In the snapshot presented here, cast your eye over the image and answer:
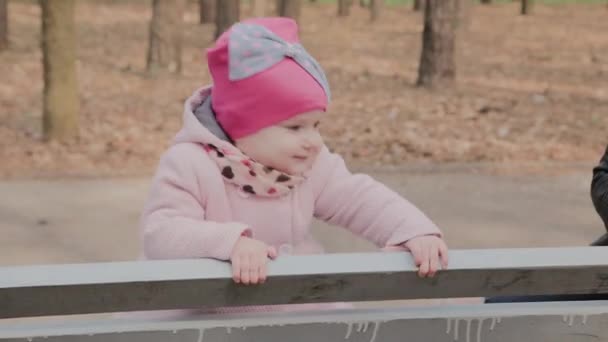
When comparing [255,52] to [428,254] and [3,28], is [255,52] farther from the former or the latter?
[3,28]

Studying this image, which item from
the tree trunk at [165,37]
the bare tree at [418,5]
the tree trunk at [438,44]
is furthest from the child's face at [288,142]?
the bare tree at [418,5]

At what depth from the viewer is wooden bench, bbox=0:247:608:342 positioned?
4.23ft

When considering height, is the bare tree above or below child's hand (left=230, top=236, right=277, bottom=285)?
below

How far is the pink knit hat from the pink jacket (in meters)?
0.10

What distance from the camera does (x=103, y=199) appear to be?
5691mm

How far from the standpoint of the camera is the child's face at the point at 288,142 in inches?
74.2

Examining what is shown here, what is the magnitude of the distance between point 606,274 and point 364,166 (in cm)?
518

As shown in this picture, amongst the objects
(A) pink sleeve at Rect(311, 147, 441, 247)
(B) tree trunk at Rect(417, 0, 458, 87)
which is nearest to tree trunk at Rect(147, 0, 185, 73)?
(B) tree trunk at Rect(417, 0, 458, 87)

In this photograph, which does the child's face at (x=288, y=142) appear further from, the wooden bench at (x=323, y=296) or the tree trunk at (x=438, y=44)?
the tree trunk at (x=438, y=44)

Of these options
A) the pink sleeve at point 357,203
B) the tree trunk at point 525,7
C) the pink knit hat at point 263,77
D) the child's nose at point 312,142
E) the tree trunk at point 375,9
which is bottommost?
the tree trunk at point 525,7

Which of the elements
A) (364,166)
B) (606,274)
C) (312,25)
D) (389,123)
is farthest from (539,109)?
(312,25)

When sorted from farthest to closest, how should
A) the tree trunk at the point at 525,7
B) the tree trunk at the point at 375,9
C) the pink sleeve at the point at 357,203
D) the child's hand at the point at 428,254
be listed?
1. the tree trunk at the point at 525,7
2. the tree trunk at the point at 375,9
3. the pink sleeve at the point at 357,203
4. the child's hand at the point at 428,254

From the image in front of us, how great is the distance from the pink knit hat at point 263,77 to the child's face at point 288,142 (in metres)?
0.02

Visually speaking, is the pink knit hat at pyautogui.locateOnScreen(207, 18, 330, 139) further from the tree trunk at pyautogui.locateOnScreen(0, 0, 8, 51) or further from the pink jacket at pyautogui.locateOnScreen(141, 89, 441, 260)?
the tree trunk at pyautogui.locateOnScreen(0, 0, 8, 51)
